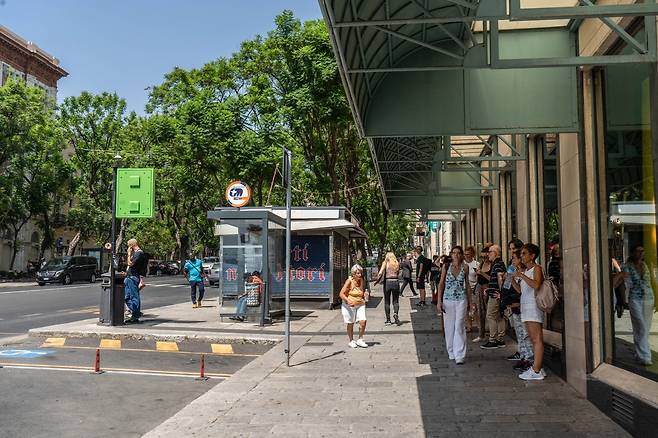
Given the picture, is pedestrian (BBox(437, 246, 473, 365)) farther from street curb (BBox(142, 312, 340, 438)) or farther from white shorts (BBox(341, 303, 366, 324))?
street curb (BBox(142, 312, 340, 438))

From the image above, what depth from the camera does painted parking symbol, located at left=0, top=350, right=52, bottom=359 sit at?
33.1 ft

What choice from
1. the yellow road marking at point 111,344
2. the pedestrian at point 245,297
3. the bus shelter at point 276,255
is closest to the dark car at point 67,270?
the bus shelter at point 276,255

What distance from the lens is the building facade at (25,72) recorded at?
51.0 meters

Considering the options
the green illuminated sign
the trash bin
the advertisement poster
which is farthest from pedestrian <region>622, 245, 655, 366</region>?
the advertisement poster

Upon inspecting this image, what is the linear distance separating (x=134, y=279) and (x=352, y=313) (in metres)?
5.64

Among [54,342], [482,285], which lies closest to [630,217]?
[482,285]

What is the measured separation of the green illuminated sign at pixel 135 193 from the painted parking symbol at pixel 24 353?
16.2ft

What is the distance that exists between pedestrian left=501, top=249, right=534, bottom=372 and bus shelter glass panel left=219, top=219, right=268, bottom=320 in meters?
6.93

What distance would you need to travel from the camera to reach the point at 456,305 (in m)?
9.63

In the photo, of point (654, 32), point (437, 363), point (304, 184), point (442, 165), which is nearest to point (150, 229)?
point (304, 184)

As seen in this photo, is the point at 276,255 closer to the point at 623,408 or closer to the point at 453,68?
the point at 453,68

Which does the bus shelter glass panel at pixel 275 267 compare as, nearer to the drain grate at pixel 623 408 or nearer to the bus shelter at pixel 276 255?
the bus shelter at pixel 276 255

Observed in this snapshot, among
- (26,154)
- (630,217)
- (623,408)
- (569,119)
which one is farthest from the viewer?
(26,154)

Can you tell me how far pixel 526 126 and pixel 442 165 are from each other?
6.15m
